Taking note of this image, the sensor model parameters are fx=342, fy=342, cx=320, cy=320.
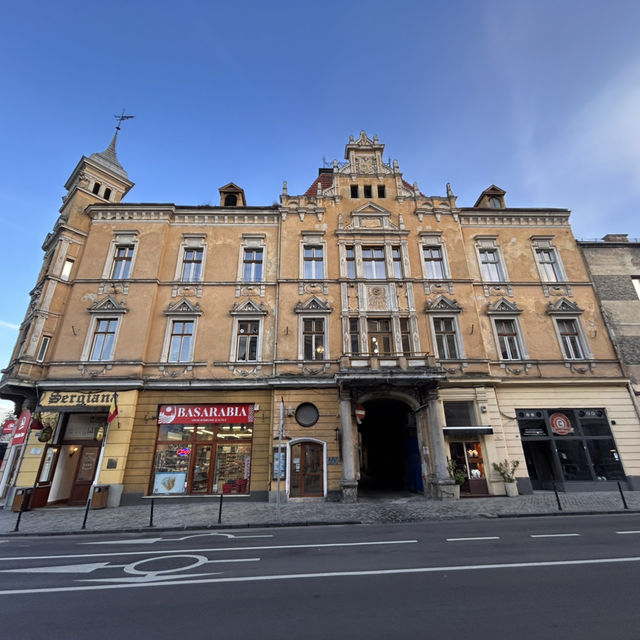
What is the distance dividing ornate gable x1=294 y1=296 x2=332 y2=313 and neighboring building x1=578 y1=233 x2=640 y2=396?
612 inches

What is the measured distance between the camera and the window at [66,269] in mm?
18734

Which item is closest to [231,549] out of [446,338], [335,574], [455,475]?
[335,574]

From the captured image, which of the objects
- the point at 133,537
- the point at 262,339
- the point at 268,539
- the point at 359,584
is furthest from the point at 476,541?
the point at 262,339

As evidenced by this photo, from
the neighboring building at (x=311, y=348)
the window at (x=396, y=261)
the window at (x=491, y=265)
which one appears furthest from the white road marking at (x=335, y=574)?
the window at (x=491, y=265)

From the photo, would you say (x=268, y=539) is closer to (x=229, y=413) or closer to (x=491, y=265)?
(x=229, y=413)

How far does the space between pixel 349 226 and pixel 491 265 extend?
8.83 meters

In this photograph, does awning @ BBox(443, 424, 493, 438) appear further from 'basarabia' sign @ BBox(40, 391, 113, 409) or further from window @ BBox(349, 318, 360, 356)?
'basarabia' sign @ BBox(40, 391, 113, 409)

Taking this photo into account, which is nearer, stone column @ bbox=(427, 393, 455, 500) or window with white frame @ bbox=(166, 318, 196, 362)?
stone column @ bbox=(427, 393, 455, 500)

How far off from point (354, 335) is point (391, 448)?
9665 mm

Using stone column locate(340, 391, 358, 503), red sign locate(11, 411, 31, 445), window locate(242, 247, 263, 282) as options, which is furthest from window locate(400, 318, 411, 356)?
red sign locate(11, 411, 31, 445)

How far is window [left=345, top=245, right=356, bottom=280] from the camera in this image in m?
19.7

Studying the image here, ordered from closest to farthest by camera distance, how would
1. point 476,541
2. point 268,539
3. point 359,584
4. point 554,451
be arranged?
point 359,584
point 476,541
point 268,539
point 554,451

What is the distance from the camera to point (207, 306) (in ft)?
61.6

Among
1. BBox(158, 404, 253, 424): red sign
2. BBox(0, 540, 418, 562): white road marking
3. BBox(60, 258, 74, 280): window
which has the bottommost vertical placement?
BBox(0, 540, 418, 562): white road marking
